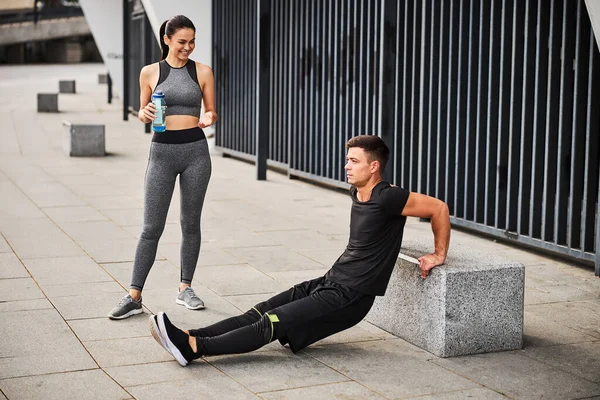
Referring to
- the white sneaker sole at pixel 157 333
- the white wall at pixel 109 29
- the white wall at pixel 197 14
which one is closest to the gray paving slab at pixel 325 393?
the white sneaker sole at pixel 157 333

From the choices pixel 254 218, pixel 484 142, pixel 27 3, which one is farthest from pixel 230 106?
pixel 27 3

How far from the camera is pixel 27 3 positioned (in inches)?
2598

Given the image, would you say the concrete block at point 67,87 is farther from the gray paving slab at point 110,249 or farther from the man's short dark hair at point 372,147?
the man's short dark hair at point 372,147

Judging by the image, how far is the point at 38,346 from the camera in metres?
5.37

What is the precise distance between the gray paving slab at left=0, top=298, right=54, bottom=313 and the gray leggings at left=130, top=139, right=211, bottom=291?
0.67 m

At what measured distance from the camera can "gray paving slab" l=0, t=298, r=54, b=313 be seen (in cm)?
618

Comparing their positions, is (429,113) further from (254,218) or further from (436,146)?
(254,218)

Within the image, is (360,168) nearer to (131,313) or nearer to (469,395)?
(469,395)

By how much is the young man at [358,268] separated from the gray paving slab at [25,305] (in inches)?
60.0

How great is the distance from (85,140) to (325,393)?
11846mm

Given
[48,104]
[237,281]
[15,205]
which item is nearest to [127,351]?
[237,281]

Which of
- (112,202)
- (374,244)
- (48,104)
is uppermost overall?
(374,244)

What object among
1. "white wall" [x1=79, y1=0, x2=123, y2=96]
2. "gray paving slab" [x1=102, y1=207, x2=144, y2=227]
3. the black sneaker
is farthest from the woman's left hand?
"white wall" [x1=79, y1=0, x2=123, y2=96]

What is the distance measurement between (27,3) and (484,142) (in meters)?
62.1
